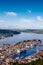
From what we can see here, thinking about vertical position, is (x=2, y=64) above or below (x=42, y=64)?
below

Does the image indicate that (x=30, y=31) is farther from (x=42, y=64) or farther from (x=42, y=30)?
(x=42, y=64)

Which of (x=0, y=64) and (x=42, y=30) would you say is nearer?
(x=0, y=64)

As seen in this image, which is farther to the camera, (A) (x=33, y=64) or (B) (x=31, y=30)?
(B) (x=31, y=30)

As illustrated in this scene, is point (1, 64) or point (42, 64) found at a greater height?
point (42, 64)

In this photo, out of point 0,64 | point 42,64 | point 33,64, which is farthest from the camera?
point 0,64

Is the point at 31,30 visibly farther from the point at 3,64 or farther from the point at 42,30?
the point at 3,64

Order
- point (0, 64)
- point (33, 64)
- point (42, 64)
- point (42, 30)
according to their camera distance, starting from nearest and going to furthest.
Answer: point (42, 64) < point (33, 64) < point (0, 64) < point (42, 30)

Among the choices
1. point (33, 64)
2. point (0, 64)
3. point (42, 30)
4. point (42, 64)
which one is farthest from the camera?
Result: point (42, 30)

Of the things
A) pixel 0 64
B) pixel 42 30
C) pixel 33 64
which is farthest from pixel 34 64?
pixel 42 30

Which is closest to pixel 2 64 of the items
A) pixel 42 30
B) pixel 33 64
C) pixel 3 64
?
pixel 3 64
